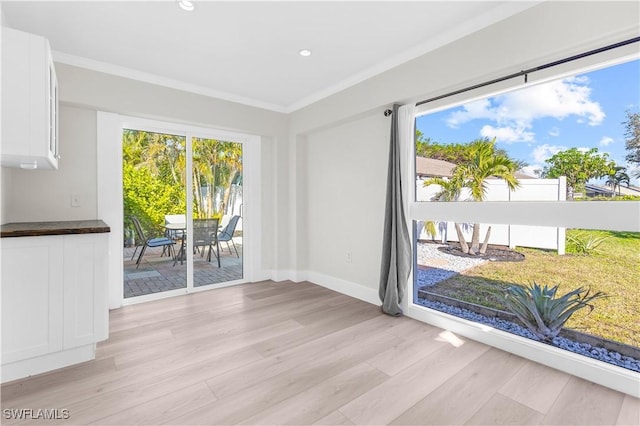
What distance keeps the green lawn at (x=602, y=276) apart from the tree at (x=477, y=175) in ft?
1.12

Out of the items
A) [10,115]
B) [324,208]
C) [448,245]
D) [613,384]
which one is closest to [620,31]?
[448,245]

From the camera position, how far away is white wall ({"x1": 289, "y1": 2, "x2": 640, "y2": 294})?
6.21ft

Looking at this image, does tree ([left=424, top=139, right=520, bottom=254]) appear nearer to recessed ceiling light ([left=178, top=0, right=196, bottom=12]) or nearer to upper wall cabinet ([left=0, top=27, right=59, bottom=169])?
recessed ceiling light ([left=178, top=0, right=196, bottom=12])

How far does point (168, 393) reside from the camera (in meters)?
1.82

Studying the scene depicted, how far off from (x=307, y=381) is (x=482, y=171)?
2165 millimetres

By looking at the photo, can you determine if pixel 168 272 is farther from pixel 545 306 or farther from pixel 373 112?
pixel 545 306

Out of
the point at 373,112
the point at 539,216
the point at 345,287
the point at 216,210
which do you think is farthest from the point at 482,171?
the point at 216,210

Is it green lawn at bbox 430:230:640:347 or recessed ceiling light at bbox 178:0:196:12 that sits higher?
recessed ceiling light at bbox 178:0:196:12

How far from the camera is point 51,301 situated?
202 centimetres

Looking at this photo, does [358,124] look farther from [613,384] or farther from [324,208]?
[613,384]

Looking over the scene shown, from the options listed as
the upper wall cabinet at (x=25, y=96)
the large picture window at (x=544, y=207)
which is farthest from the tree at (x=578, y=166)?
the upper wall cabinet at (x=25, y=96)

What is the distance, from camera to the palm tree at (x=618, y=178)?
1.88 meters

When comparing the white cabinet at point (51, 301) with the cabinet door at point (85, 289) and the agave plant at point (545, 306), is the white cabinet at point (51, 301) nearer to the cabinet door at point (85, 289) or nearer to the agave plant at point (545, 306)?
the cabinet door at point (85, 289)

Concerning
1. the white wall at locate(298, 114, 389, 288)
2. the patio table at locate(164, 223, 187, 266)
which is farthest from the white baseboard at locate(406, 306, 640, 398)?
the patio table at locate(164, 223, 187, 266)
